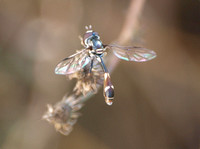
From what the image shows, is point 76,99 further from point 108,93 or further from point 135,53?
point 135,53

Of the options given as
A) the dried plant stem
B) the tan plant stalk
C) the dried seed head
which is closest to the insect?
the tan plant stalk

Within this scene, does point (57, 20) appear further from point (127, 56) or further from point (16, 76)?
point (127, 56)

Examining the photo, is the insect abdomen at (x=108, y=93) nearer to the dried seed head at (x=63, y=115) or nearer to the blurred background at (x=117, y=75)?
the dried seed head at (x=63, y=115)

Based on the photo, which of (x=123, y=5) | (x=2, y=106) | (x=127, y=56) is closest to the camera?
(x=127, y=56)

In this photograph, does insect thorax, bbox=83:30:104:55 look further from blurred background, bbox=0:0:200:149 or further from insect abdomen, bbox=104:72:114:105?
blurred background, bbox=0:0:200:149

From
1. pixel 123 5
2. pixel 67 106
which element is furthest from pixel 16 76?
pixel 123 5

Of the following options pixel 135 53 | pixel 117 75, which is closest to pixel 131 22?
pixel 117 75
